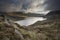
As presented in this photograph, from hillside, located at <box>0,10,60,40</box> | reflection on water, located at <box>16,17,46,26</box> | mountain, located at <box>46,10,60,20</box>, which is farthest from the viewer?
mountain, located at <box>46,10,60,20</box>

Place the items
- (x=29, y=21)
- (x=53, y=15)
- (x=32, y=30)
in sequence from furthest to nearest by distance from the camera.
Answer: (x=53, y=15) → (x=29, y=21) → (x=32, y=30)

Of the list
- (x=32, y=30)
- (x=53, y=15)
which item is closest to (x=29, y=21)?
(x=32, y=30)

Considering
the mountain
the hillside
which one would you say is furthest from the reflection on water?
the mountain

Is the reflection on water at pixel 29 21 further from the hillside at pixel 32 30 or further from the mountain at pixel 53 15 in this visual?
the mountain at pixel 53 15

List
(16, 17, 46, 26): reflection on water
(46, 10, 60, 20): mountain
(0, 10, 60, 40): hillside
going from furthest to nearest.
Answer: (46, 10, 60, 20): mountain < (16, 17, 46, 26): reflection on water < (0, 10, 60, 40): hillside

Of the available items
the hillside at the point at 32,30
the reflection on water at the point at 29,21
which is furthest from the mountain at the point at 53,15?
the reflection on water at the point at 29,21

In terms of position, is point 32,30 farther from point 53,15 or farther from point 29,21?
point 53,15

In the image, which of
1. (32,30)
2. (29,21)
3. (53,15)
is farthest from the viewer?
(53,15)

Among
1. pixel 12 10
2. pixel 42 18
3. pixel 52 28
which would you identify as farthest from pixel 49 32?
pixel 12 10

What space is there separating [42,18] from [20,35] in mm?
1014

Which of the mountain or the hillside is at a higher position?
the mountain

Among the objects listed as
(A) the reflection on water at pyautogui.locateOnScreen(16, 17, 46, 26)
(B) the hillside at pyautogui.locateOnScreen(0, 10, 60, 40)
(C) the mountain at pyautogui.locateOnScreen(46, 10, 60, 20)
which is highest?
(C) the mountain at pyautogui.locateOnScreen(46, 10, 60, 20)

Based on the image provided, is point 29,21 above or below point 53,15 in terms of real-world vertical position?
below

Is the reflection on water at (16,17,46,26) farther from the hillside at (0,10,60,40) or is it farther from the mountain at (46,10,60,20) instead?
the mountain at (46,10,60,20)
